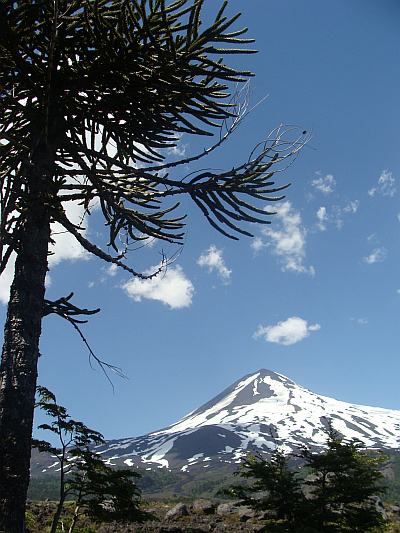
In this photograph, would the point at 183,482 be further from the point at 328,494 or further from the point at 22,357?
the point at 22,357

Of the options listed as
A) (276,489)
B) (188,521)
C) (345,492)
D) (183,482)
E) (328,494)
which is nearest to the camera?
(345,492)

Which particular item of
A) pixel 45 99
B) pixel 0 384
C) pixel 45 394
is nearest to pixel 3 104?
pixel 45 99

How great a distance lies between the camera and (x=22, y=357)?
511 centimetres

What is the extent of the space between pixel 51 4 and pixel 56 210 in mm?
3129

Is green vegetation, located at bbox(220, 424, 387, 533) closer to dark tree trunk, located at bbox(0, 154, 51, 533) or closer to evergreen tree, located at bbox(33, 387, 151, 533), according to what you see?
evergreen tree, located at bbox(33, 387, 151, 533)

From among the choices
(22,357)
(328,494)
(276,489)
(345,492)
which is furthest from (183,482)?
(22,357)

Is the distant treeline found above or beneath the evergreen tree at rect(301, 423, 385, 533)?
beneath

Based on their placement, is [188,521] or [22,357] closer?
[22,357]

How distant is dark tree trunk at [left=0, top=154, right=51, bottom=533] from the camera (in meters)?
4.54

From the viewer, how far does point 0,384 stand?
195 inches

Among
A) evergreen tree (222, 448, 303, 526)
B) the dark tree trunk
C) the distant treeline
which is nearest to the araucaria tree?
the dark tree trunk

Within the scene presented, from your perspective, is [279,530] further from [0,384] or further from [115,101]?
[115,101]

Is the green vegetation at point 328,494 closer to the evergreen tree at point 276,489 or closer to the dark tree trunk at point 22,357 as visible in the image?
the evergreen tree at point 276,489

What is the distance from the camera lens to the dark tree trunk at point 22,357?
454 cm
